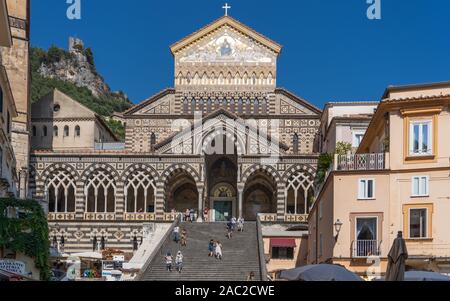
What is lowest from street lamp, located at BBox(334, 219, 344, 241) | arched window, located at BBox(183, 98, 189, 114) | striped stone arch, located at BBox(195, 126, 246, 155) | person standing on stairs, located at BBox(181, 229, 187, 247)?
person standing on stairs, located at BBox(181, 229, 187, 247)

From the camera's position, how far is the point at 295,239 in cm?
4569

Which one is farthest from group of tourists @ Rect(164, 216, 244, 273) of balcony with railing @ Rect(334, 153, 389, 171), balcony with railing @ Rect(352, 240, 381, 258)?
balcony with railing @ Rect(352, 240, 381, 258)

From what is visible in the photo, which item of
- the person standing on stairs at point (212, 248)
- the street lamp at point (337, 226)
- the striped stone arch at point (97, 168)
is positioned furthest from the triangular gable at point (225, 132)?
the street lamp at point (337, 226)

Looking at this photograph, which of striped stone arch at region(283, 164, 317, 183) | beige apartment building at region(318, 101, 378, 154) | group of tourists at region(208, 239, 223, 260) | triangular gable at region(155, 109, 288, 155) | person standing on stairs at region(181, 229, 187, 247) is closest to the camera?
group of tourists at region(208, 239, 223, 260)

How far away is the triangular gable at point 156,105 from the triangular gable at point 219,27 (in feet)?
9.44

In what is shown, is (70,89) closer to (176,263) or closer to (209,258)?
(209,258)

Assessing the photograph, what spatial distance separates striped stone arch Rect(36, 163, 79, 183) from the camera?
5756 centimetres

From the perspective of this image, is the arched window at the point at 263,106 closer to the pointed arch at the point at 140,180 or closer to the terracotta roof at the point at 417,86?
the pointed arch at the point at 140,180

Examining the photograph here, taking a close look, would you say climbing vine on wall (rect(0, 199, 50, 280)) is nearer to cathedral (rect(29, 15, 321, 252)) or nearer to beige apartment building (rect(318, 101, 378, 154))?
beige apartment building (rect(318, 101, 378, 154))

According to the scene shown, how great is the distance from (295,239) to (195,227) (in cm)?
584

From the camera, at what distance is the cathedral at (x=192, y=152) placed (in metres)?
57.2

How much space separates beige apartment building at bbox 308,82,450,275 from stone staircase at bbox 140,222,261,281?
424cm

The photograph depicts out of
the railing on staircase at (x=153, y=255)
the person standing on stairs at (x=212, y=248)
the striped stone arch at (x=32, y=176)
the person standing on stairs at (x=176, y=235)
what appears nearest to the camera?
the railing on staircase at (x=153, y=255)
